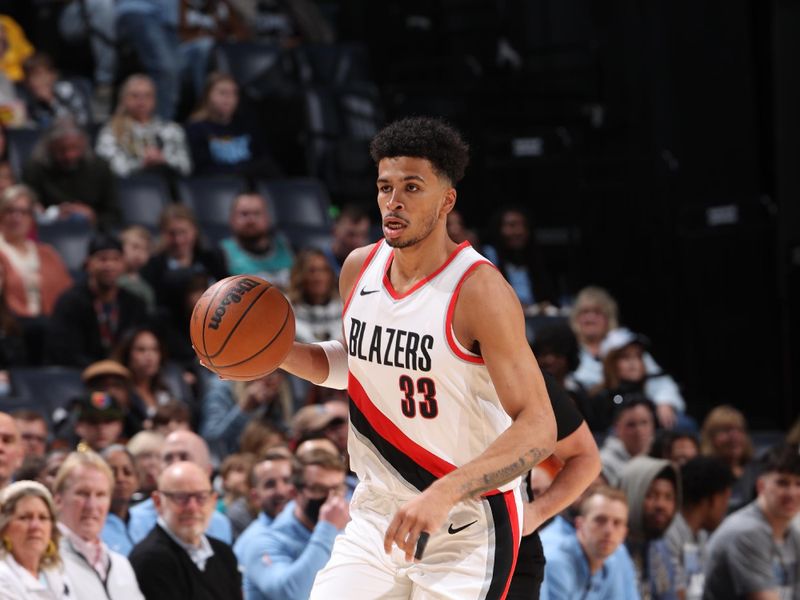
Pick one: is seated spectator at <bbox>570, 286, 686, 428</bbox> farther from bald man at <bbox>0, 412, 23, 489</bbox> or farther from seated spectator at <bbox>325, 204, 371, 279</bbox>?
bald man at <bbox>0, 412, 23, 489</bbox>

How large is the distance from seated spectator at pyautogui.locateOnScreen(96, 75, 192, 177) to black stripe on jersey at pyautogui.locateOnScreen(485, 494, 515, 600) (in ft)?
22.3

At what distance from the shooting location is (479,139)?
1152cm

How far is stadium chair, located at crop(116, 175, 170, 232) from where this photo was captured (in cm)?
1008

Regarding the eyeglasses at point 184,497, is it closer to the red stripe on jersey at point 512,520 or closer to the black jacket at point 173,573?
the black jacket at point 173,573

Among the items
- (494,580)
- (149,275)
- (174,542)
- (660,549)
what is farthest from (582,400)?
(494,580)

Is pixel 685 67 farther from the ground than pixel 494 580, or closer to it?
farther from the ground

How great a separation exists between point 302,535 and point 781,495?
8.35ft

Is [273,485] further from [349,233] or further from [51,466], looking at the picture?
[349,233]

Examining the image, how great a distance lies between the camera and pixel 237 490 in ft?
24.4

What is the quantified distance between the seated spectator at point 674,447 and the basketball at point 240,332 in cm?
438

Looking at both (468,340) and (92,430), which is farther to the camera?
(92,430)

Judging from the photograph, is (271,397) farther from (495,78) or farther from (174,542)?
(495,78)

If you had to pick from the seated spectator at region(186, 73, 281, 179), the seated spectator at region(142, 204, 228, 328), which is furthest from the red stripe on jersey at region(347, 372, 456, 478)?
the seated spectator at region(186, 73, 281, 179)

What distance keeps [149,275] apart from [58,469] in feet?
10.1
